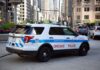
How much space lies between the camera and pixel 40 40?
12125 millimetres

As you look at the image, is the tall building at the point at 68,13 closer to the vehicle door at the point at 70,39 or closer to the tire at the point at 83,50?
the tire at the point at 83,50

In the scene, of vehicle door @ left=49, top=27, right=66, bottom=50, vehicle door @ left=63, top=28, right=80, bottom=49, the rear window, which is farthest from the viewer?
vehicle door @ left=63, top=28, right=80, bottom=49

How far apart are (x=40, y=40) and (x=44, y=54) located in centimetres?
67

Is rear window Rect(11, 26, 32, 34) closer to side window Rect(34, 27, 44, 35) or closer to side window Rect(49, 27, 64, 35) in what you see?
side window Rect(34, 27, 44, 35)

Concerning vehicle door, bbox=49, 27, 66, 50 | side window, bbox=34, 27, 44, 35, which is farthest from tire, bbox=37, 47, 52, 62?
side window, bbox=34, 27, 44, 35

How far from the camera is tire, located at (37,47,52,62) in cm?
1214

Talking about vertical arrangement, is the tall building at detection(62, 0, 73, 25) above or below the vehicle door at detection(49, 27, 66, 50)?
above

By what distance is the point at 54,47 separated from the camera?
12766 mm

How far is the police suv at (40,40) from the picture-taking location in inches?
466

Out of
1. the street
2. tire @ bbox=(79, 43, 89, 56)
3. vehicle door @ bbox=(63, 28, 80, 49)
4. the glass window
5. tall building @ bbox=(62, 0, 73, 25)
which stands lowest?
the street

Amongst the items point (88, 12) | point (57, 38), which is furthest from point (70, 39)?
point (88, 12)

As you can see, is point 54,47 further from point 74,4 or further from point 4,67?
point 74,4

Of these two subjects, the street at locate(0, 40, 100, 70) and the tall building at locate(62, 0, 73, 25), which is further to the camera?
the tall building at locate(62, 0, 73, 25)

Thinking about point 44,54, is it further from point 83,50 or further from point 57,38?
point 83,50
